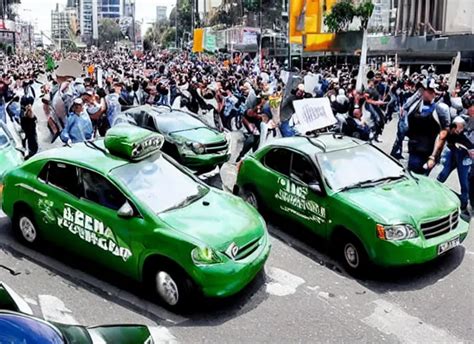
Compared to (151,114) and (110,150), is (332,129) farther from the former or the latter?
(110,150)

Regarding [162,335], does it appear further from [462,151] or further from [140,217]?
[462,151]

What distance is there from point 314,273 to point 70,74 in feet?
40.9

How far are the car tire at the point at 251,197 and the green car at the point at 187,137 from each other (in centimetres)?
249

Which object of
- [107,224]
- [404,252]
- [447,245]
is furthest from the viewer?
[447,245]

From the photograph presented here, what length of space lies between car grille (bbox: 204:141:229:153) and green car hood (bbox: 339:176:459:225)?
465 cm

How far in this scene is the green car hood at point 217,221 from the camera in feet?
19.4

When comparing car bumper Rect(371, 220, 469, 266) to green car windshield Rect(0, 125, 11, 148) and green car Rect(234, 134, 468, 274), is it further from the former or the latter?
green car windshield Rect(0, 125, 11, 148)

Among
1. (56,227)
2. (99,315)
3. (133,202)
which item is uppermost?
(133,202)

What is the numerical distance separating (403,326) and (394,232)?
1.07m

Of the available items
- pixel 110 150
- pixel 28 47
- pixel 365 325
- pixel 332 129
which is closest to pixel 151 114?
pixel 332 129

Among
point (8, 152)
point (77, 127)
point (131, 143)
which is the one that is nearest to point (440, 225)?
point (131, 143)

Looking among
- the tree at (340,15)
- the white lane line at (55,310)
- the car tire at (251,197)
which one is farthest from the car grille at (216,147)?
the tree at (340,15)

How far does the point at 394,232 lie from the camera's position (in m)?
6.43

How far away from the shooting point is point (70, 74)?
17359 millimetres
